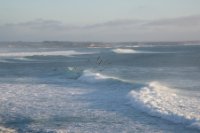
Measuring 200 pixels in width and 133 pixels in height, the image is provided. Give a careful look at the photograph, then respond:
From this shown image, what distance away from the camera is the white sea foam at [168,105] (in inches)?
439

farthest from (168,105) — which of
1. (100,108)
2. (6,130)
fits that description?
(6,130)

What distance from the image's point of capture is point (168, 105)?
1300cm

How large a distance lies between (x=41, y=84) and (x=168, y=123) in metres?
9.98

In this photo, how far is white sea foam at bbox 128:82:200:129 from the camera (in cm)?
1114

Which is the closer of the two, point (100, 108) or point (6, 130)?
point (6, 130)

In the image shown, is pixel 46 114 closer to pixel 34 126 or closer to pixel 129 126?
pixel 34 126

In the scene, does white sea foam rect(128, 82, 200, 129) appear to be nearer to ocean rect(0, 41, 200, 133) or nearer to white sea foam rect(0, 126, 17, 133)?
ocean rect(0, 41, 200, 133)

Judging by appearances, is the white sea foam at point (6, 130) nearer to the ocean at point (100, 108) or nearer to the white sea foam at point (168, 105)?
the ocean at point (100, 108)

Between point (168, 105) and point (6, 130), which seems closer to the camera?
point (6, 130)

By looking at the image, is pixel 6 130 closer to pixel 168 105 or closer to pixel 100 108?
pixel 100 108

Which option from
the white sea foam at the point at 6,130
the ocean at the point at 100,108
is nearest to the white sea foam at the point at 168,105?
the ocean at the point at 100,108

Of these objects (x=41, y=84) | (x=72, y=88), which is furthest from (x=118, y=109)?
(x=41, y=84)

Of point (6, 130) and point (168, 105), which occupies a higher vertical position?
point (168, 105)

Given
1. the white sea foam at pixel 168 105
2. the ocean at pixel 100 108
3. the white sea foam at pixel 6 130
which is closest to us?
the white sea foam at pixel 6 130
